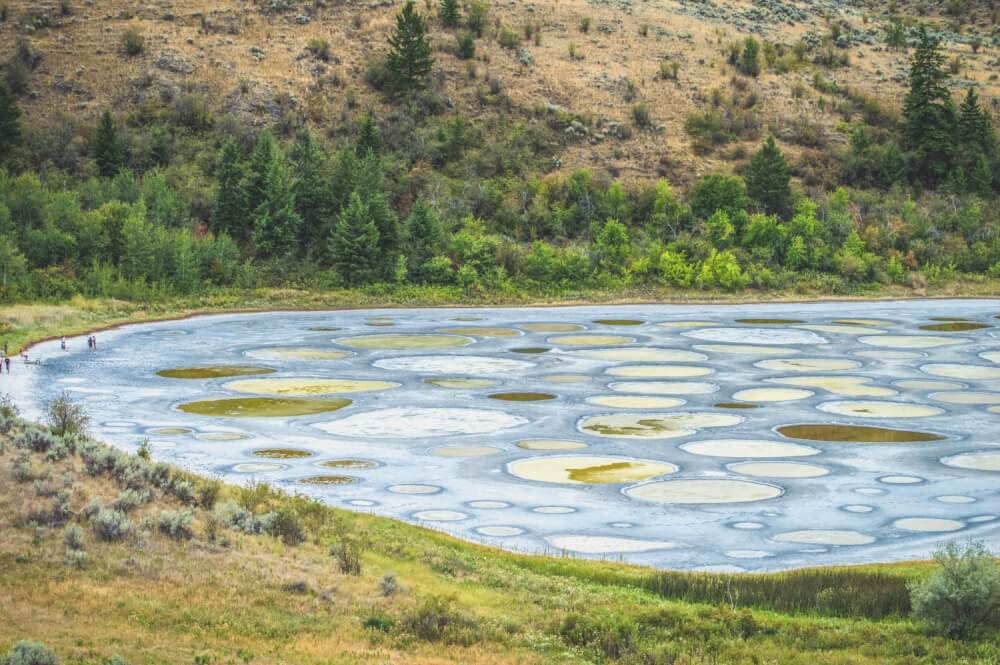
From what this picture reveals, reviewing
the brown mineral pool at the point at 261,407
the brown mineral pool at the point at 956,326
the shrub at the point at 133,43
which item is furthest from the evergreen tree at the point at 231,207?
the brown mineral pool at the point at 956,326

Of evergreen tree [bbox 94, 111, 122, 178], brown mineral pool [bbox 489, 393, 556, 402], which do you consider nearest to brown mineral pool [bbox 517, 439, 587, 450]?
brown mineral pool [bbox 489, 393, 556, 402]

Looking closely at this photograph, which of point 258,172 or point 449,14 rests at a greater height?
point 449,14

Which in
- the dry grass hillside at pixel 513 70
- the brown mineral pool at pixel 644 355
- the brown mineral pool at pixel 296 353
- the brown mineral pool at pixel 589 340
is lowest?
the brown mineral pool at pixel 589 340

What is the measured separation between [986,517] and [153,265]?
52.1 m

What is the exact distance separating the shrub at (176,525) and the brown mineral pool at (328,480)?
7945mm

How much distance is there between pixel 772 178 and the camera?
82812 mm

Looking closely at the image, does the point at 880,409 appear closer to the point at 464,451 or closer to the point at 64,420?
the point at 464,451

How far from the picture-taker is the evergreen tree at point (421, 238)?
7406 centimetres

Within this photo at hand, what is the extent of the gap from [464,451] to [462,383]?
10664 mm

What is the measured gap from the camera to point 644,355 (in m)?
50.3

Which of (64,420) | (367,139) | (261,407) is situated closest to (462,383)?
(261,407)

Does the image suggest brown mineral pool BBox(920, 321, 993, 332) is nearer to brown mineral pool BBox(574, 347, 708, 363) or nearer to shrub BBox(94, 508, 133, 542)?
brown mineral pool BBox(574, 347, 708, 363)

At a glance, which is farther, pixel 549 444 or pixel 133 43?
pixel 133 43

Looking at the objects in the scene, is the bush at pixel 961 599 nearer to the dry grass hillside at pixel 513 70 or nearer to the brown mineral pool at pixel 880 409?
the brown mineral pool at pixel 880 409
